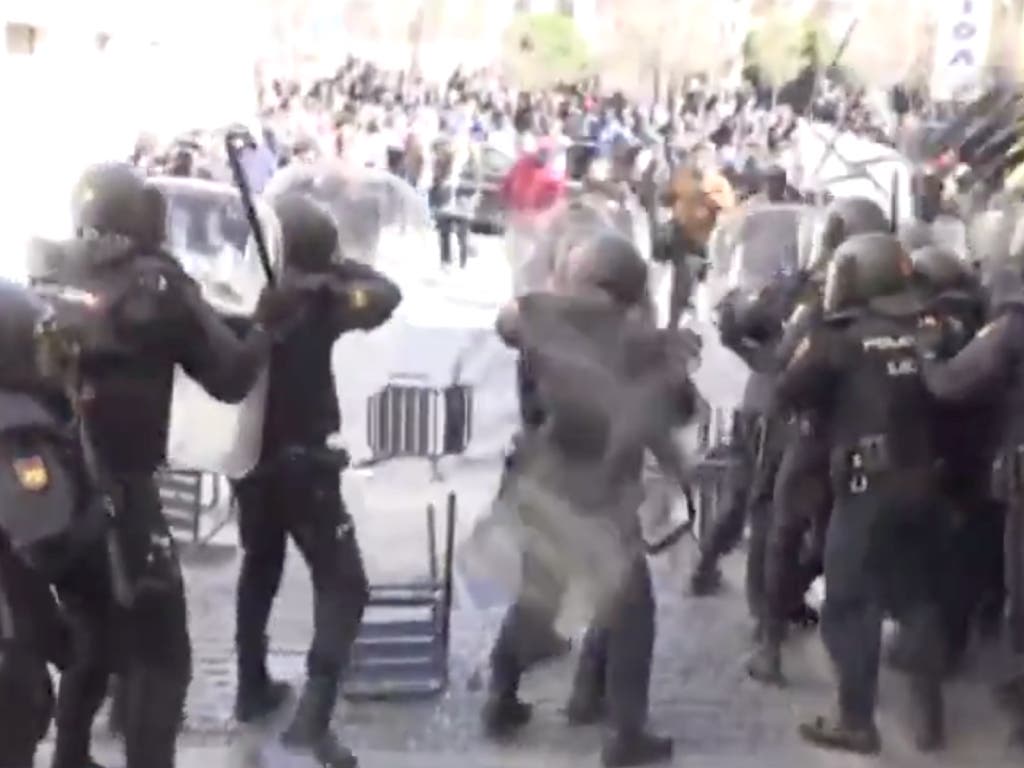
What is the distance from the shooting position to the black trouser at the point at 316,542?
13.0 feet

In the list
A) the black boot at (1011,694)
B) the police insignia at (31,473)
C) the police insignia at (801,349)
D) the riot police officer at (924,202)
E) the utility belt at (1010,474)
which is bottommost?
the black boot at (1011,694)

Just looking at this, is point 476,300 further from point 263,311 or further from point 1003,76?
point 1003,76

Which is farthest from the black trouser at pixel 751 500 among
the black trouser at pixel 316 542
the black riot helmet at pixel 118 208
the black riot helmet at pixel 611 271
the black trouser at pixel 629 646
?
the black riot helmet at pixel 118 208

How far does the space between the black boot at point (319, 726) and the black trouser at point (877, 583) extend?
4.10 ft

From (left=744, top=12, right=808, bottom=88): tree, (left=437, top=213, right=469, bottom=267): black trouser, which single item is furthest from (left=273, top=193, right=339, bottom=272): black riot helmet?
(left=744, top=12, right=808, bottom=88): tree

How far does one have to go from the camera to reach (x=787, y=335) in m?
4.32

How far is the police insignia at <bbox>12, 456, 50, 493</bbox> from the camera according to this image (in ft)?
10.1

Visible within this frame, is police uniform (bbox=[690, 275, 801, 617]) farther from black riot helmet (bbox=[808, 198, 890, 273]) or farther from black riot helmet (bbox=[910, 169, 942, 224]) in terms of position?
black riot helmet (bbox=[910, 169, 942, 224])

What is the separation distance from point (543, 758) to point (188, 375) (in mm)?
1435

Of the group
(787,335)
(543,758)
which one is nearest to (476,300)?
(787,335)

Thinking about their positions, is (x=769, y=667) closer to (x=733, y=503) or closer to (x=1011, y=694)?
(x=733, y=503)

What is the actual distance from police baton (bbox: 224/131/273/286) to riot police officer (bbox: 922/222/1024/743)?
156 centimetres

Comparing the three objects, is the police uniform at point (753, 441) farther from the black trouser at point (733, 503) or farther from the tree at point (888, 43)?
the tree at point (888, 43)

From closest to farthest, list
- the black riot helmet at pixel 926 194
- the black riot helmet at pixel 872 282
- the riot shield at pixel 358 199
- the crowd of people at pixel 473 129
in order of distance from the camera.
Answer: the black riot helmet at pixel 872 282
the riot shield at pixel 358 199
the crowd of people at pixel 473 129
the black riot helmet at pixel 926 194
